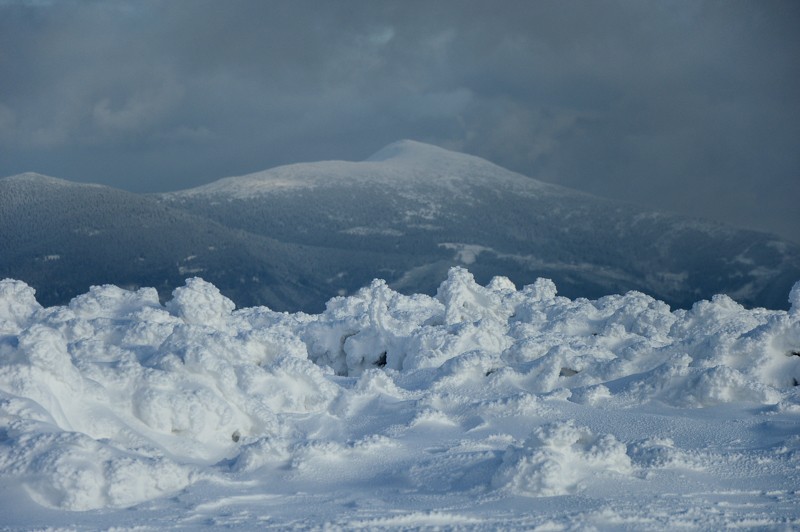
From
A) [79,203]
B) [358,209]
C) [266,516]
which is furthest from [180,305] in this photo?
[358,209]

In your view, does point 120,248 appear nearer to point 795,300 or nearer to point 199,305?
point 199,305

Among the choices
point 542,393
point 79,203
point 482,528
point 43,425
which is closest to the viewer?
point 482,528

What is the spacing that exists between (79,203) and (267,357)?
301 ft

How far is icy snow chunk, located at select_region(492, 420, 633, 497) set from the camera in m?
13.2

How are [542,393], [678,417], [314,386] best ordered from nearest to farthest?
[678,417], [314,386], [542,393]

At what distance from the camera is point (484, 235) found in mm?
128875

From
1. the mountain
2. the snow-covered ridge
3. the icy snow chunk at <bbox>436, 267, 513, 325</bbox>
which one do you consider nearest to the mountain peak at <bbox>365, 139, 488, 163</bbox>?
the snow-covered ridge

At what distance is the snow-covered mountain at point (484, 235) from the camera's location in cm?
11456

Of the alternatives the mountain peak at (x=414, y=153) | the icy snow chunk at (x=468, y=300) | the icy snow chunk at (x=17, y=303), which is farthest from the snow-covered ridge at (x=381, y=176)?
the icy snow chunk at (x=17, y=303)

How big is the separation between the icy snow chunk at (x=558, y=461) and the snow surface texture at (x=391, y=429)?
31 mm

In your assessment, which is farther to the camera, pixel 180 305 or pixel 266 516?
pixel 180 305

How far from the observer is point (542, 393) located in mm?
22188

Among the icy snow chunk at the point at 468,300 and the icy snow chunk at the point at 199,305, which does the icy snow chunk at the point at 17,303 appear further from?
the icy snow chunk at the point at 468,300

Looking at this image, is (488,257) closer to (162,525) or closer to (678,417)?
(678,417)
